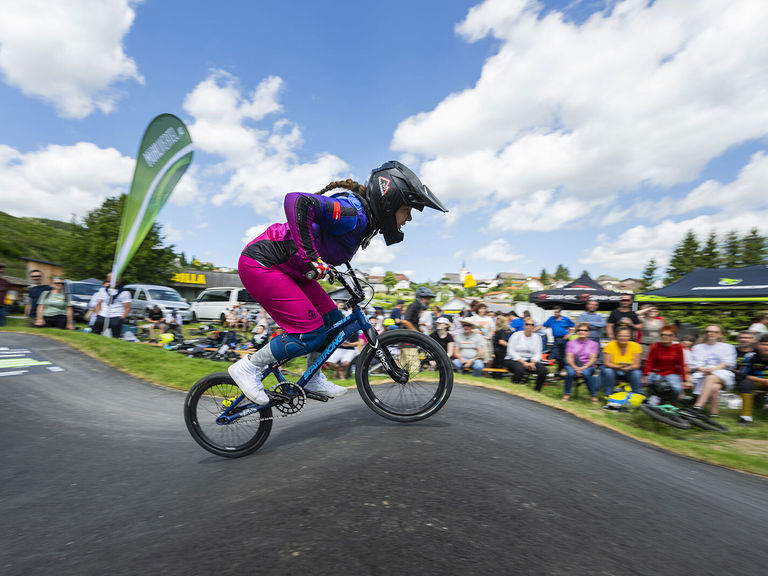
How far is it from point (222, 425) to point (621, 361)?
810 centimetres

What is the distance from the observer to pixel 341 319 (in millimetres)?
3648

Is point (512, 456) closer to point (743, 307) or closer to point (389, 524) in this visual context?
point (389, 524)

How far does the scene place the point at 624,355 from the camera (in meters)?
8.43

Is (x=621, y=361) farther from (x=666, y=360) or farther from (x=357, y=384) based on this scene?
(x=357, y=384)

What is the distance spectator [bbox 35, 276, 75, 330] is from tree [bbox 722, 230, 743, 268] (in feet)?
221

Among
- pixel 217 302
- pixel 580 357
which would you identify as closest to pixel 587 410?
pixel 580 357

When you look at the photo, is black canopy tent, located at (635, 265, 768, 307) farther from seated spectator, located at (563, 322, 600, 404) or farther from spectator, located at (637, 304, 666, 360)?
seated spectator, located at (563, 322, 600, 404)

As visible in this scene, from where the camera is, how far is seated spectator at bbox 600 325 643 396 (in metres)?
8.25

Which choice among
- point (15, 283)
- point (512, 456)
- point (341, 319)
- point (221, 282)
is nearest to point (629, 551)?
point (512, 456)

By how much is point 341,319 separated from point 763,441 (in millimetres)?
7349

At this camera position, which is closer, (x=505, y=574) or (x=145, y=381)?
(x=505, y=574)

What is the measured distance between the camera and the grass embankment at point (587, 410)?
5.10 m

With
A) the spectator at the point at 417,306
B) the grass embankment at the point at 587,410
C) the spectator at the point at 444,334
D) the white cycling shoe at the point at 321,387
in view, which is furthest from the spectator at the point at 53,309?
the white cycling shoe at the point at 321,387

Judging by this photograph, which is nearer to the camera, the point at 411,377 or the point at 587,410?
the point at 411,377
